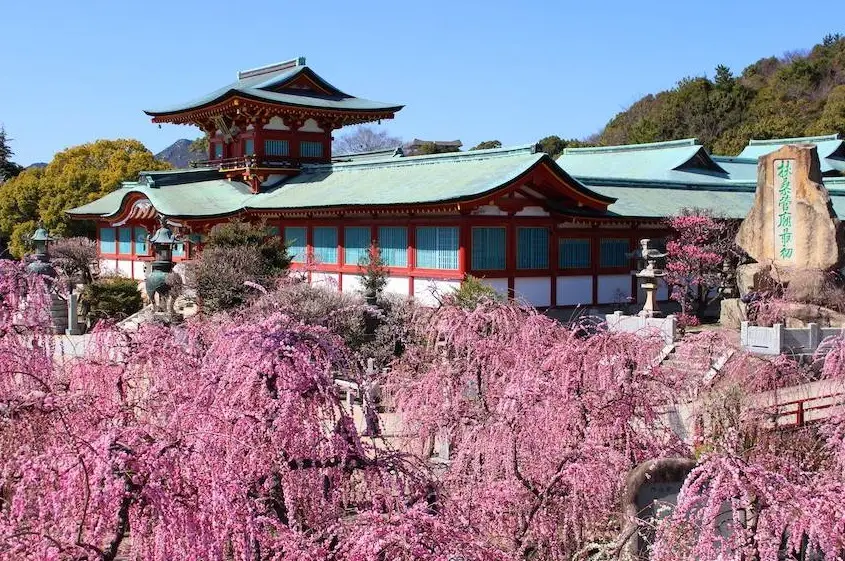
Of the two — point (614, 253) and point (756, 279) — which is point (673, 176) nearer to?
point (614, 253)

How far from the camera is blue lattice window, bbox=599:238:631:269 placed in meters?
21.4

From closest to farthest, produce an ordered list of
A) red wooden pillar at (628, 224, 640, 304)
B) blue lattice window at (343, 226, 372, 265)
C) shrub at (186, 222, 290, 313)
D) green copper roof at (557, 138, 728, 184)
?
shrub at (186, 222, 290, 313) < blue lattice window at (343, 226, 372, 265) < red wooden pillar at (628, 224, 640, 304) < green copper roof at (557, 138, 728, 184)

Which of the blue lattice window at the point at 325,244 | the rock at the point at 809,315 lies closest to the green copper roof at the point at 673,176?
the rock at the point at 809,315

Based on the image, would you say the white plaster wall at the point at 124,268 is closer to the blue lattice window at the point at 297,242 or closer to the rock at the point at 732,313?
the blue lattice window at the point at 297,242

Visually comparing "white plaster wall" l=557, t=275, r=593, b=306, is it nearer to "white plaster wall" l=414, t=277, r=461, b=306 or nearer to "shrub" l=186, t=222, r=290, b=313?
"white plaster wall" l=414, t=277, r=461, b=306

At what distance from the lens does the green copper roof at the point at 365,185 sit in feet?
63.0

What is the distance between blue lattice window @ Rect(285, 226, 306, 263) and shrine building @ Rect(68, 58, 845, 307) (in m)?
0.06

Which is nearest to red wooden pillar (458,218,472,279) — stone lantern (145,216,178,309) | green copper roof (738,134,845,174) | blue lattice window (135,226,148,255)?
stone lantern (145,216,178,309)

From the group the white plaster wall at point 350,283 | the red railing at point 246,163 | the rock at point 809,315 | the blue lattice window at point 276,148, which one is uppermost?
the blue lattice window at point 276,148

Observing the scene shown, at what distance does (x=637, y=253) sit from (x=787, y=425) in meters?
11.2

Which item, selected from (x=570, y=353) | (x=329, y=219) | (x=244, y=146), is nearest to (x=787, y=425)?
(x=570, y=353)

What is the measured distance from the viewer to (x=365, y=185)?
75.4ft

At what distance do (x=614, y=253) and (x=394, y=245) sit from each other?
18.1ft

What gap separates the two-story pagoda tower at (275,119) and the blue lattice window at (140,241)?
10.5 ft
